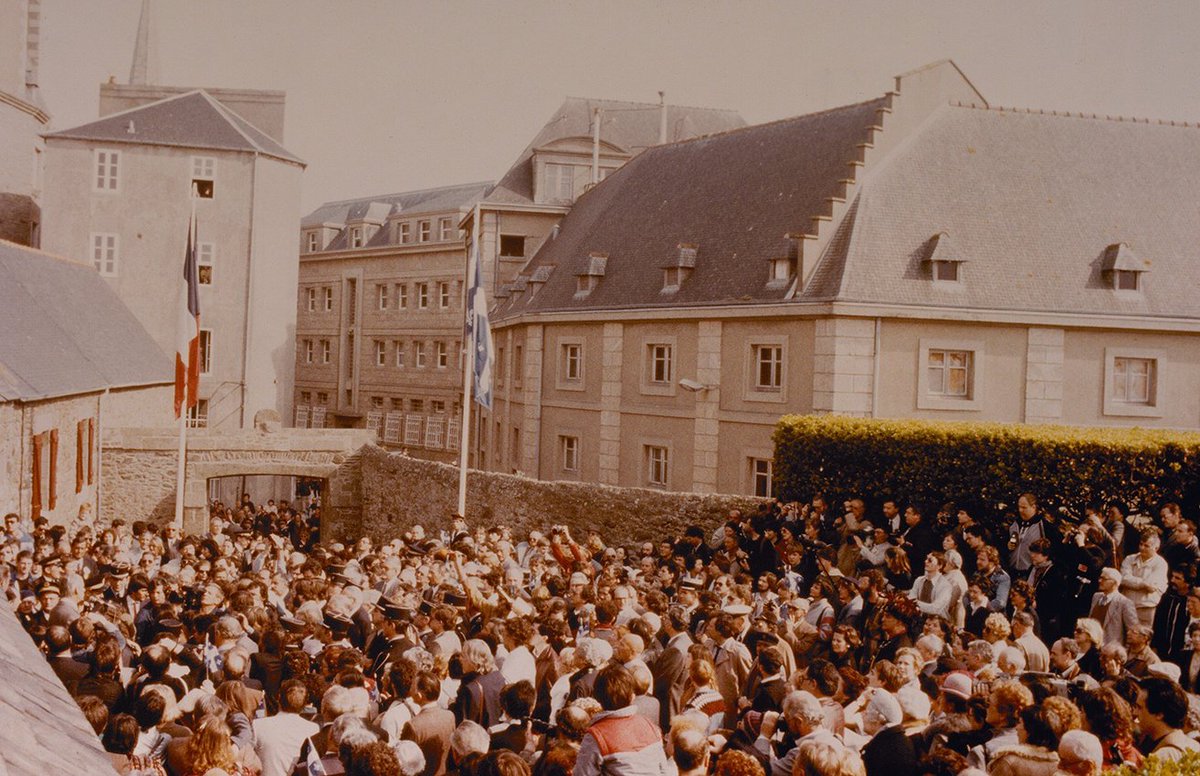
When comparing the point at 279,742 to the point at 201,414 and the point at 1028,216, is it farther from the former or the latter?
the point at 201,414

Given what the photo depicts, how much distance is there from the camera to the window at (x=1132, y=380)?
1111 inches

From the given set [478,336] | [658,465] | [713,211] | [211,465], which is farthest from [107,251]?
[478,336]

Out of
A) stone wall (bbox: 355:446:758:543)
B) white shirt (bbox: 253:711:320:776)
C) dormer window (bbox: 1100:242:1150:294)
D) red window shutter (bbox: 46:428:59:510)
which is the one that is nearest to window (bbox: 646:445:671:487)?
stone wall (bbox: 355:446:758:543)

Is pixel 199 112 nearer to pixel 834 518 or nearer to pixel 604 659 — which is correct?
pixel 834 518

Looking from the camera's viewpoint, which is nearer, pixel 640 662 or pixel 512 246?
pixel 640 662

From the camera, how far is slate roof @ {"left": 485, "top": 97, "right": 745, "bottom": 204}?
54344 millimetres

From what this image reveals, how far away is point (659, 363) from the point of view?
3288 centimetres

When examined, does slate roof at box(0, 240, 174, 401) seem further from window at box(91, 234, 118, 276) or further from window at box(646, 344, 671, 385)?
window at box(646, 344, 671, 385)

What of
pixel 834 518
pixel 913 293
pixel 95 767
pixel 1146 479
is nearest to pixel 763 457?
pixel 913 293

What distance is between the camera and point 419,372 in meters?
59.6

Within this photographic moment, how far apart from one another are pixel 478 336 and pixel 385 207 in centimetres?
4762

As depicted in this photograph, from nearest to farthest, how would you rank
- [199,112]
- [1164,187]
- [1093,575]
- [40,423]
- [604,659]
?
[604,659], [1093,575], [40,423], [1164,187], [199,112]

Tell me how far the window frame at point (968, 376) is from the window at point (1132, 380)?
3431 millimetres

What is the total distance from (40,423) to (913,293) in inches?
856
